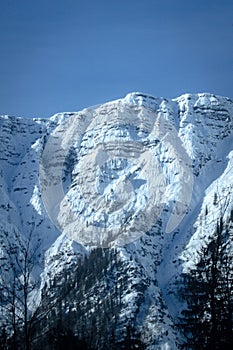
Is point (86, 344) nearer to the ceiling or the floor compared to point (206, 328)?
nearer to the ceiling

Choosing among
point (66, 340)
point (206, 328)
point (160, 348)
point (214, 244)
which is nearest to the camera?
point (214, 244)

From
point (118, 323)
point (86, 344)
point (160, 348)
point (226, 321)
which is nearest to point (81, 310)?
point (118, 323)

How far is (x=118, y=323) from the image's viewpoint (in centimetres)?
18700

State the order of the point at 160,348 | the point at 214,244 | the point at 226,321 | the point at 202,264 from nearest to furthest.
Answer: the point at 214,244, the point at 202,264, the point at 226,321, the point at 160,348

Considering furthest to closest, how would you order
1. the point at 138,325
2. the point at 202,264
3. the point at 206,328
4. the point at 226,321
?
the point at 138,325
the point at 226,321
the point at 206,328
the point at 202,264

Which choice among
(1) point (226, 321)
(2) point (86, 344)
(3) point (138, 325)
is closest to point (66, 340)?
(2) point (86, 344)

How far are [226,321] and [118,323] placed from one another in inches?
6268

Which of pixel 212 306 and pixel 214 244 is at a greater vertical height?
pixel 214 244

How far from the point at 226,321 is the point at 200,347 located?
2.84m

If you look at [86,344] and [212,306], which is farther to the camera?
[86,344]

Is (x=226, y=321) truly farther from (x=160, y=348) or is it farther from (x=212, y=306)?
(x=160, y=348)

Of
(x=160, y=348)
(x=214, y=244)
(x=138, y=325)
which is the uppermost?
(x=138, y=325)

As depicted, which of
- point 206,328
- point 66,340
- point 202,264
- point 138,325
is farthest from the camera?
point 138,325

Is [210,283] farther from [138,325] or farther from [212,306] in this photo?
[138,325]
